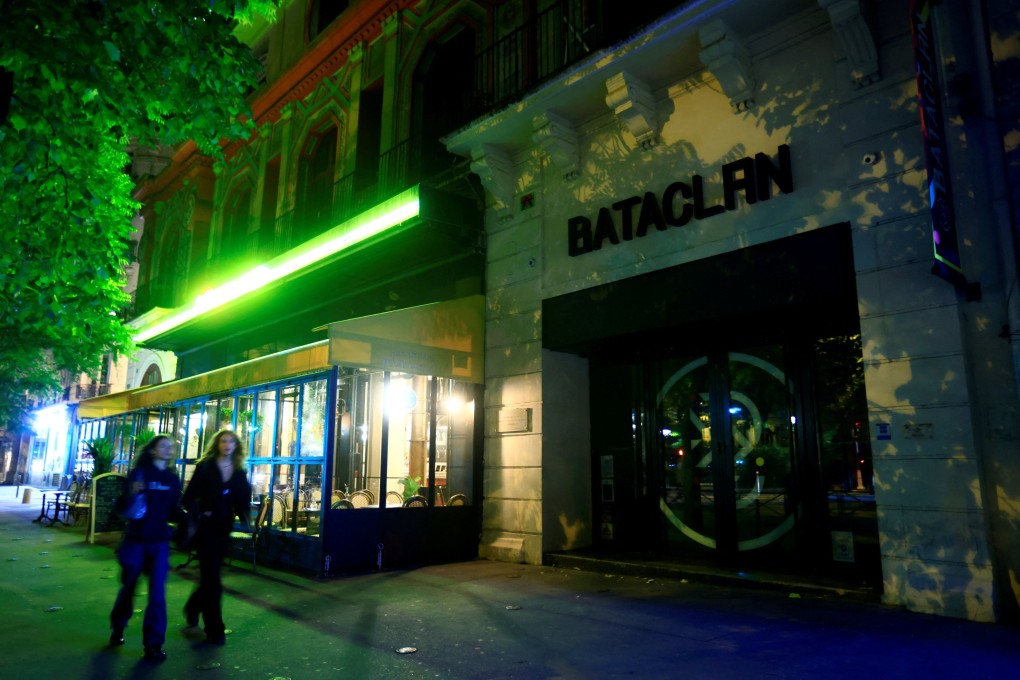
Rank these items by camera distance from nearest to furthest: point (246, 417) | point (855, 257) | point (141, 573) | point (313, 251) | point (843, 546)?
point (141, 573), point (855, 257), point (843, 546), point (246, 417), point (313, 251)

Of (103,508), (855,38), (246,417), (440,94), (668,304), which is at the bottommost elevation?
(103,508)

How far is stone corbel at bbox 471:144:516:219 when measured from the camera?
10.1 metres

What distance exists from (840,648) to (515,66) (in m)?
9.24

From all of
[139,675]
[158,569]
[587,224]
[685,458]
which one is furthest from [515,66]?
[139,675]

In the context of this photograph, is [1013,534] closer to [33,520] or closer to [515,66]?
[515,66]

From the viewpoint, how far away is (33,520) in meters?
16.8

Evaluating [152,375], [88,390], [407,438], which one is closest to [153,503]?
[407,438]

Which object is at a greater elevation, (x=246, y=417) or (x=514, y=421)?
(x=246, y=417)

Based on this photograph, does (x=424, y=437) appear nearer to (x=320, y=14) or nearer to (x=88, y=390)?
(x=320, y=14)

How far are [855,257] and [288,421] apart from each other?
8135mm

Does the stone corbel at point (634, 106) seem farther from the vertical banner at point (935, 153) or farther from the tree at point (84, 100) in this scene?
the tree at point (84, 100)

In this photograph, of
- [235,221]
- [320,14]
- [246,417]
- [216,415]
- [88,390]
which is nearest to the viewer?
[246,417]

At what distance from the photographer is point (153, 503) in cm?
557

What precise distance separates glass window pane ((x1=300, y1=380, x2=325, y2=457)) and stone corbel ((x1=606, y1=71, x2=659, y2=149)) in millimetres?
5697
